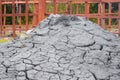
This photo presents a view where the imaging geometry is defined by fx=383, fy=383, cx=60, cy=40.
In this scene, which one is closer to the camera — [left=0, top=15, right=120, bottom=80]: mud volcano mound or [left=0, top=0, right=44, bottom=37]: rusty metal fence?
[left=0, top=15, right=120, bottom=80]: mud volcano mound

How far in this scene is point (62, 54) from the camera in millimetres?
5188

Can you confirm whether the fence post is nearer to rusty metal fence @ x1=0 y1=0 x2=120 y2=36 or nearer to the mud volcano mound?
rusty metal fence @ x1=0 y1=0 x2=120 y2=36

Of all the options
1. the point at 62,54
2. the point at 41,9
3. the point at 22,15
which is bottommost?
the point at 62,54

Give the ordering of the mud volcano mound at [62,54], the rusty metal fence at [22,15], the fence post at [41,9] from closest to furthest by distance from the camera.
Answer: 1. the mud volcano mound at [62,54]
2. the fence post at [41,9]
3. the rusty metal fence at [22,15]

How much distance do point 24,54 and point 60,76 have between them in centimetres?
70

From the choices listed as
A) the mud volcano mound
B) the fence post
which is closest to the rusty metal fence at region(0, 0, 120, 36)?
the fence post

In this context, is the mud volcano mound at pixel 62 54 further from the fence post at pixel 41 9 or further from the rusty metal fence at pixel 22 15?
the rusty metal fence at pixel 22 15

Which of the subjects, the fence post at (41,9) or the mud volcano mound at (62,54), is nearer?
the mud volcano mound at (62,54)

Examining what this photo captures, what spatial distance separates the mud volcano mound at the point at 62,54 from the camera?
16.0ft

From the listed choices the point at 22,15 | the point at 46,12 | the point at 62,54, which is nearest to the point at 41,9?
the point at 46,12

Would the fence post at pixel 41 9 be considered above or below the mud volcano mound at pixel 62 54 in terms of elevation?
above

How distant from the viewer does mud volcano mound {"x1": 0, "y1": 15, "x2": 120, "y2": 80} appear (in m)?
4.87

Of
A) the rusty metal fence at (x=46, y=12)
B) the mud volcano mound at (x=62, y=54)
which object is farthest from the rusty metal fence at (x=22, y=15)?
the mud volcano mound at (x=62, y=54)

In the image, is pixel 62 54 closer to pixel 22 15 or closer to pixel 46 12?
pixel 46 12
